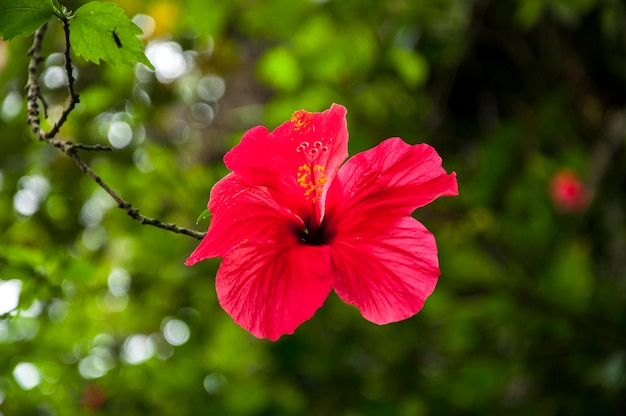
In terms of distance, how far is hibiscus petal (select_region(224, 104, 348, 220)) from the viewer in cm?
74

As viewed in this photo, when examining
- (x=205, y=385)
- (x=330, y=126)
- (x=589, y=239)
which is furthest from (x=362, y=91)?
(x=589, y=239)

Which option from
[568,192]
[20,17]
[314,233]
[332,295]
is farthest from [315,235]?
[568,192]

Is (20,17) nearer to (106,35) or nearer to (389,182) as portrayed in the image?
(106,35)

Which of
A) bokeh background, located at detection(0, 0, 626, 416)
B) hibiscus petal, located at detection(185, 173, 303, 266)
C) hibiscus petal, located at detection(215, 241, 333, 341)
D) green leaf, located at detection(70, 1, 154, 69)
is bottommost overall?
bokeh background, located at detection(0, 0, 626, 416)

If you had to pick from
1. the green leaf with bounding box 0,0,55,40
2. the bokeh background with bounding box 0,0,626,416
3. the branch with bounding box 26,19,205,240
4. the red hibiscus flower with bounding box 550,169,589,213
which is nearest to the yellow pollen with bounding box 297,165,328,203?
the branch with bounding box 26,19,205,240

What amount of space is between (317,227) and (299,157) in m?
0.09

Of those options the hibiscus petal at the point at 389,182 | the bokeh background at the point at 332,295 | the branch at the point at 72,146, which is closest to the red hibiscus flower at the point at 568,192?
the bokeh background at the point at 332,295

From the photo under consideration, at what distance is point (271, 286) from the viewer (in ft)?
2.35

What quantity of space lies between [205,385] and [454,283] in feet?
2.95

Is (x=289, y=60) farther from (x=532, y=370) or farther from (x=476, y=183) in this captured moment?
(x=532, y=370)

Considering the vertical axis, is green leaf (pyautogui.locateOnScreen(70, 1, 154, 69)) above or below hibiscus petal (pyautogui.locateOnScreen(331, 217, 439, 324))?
above

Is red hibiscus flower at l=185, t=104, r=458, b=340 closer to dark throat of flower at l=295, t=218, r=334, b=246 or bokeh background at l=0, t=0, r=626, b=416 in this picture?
dark throat of flower at l=295, t=218, r=334, b=246

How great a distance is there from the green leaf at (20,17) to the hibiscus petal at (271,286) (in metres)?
0.32

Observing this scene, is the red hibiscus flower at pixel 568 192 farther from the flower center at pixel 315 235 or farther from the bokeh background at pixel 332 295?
the flower center at pixel 315 235
